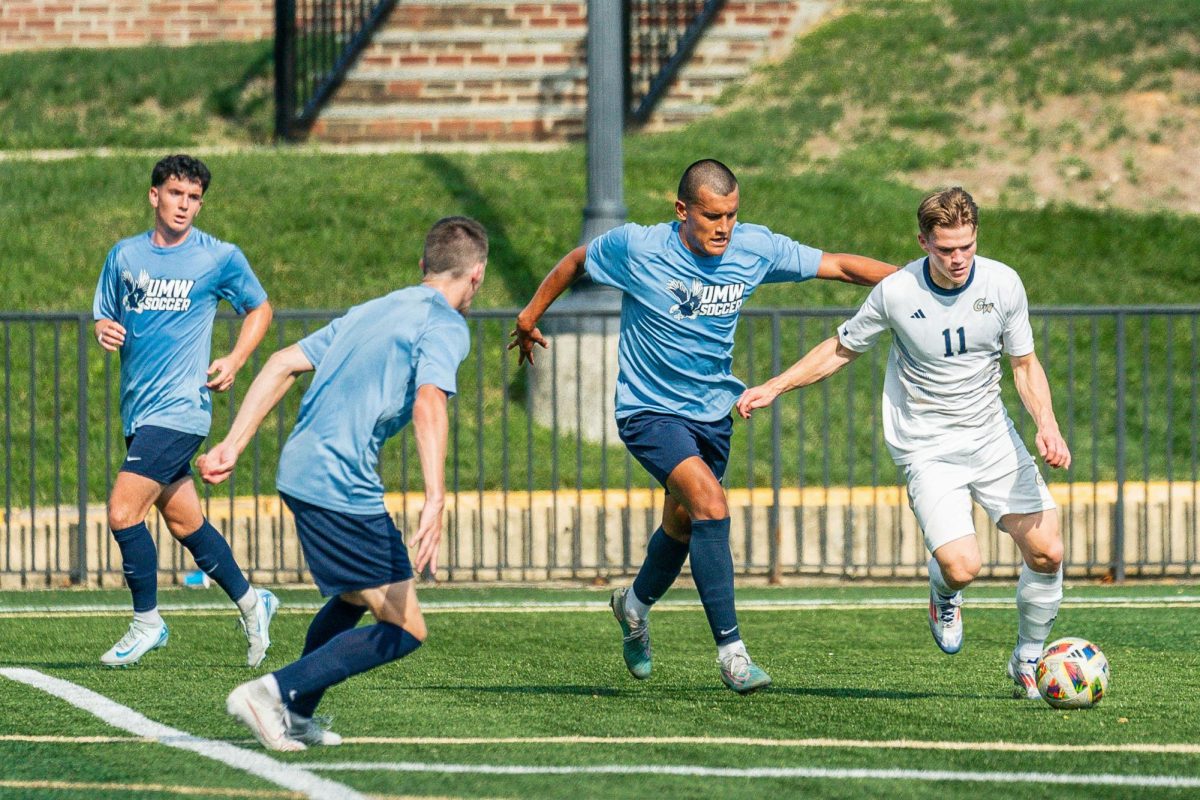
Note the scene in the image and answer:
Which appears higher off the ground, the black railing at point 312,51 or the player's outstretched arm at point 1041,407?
the black railing at point 312,51

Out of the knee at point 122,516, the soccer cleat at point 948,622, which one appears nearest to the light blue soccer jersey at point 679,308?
the soccer cleat at point 948,622

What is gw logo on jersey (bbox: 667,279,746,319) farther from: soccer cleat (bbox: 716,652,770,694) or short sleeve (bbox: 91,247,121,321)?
short sleeve (bbox: 91,247,121,321)

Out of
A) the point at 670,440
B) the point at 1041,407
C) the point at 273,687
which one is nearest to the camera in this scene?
the point at 273,687

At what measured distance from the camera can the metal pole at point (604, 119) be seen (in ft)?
41.1

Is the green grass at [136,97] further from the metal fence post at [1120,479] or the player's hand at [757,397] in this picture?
the player's hand at [757,397]

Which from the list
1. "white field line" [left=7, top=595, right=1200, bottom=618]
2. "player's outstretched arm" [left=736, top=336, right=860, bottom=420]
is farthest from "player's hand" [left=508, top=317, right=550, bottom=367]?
"white field line" [left=7, top=595, right=1200, bottom=618]

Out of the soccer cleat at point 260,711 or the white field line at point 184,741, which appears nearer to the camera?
the white field line at point 184,741

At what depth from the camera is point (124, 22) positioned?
23297mm

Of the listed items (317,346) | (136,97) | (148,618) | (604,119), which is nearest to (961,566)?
(317,346)

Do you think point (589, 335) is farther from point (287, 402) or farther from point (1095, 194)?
point (1095, 194)

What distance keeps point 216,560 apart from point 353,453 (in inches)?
108

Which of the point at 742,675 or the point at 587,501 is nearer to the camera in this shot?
the point at 742,675

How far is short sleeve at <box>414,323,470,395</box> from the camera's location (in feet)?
18.1

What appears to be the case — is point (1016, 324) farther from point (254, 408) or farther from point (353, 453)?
point (254, 408)
